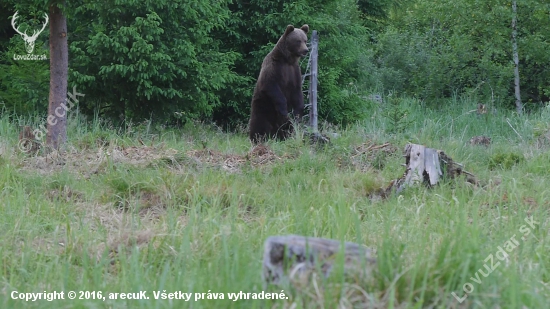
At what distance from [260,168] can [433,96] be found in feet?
38.8

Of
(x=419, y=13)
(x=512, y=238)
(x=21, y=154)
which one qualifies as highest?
(x=419, y=13)

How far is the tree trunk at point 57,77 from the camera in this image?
668 centimetres

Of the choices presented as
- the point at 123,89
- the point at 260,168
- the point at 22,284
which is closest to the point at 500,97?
the point at 123,89

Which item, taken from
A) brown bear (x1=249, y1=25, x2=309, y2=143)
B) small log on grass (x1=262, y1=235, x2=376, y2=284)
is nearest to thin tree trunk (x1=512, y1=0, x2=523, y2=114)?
brown bear (x1=249, y1=25, x2=309, y2=143)

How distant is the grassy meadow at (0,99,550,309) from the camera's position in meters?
2.36

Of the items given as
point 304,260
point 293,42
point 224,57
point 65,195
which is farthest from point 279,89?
point 304,260

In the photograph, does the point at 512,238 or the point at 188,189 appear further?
the point at 188,189

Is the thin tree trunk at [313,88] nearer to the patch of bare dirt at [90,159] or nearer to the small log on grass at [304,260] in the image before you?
the patch of bare dirt at [90,159]

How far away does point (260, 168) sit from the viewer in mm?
6043

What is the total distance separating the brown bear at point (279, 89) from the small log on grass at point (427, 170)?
4.40 metres

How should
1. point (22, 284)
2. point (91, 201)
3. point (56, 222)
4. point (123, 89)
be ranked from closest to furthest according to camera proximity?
point (22, 284) < point (56, 222) < point (91, 201) < point (123, 89)

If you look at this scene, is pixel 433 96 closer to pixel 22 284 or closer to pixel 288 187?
pixel 288 187

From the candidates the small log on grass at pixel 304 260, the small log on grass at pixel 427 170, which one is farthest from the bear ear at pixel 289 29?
the small log on grass at pixel 304 260

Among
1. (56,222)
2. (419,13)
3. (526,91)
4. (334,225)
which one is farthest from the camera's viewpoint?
(419,13)
